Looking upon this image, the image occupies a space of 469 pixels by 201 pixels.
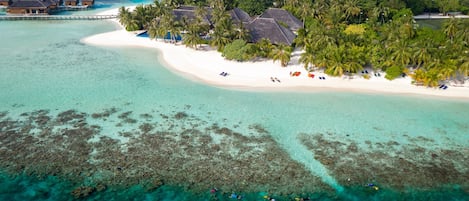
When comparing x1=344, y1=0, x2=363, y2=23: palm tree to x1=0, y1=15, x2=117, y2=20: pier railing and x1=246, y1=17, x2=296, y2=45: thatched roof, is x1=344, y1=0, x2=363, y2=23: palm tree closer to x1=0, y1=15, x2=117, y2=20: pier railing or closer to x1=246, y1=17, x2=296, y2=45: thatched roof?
x1=246, y1=17, x2=296, y2=45: thatched roof

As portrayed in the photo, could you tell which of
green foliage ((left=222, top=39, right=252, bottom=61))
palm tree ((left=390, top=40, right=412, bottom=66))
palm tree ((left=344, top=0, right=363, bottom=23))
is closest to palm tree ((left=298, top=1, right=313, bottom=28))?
palm tree ((left=344, top=0, right=363, bottom=23))

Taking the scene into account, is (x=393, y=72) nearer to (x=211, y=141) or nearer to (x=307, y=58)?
(x=307, y=58)

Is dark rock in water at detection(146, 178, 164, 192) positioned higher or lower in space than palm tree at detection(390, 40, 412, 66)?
lower

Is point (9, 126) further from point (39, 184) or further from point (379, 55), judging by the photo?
point (379, 55)

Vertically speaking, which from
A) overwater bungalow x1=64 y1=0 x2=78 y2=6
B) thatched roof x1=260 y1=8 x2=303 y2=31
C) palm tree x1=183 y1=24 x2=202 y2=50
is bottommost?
palm tree x1=183 y1=24 x2=202 y2=50

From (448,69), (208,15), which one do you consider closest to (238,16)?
(208,15)

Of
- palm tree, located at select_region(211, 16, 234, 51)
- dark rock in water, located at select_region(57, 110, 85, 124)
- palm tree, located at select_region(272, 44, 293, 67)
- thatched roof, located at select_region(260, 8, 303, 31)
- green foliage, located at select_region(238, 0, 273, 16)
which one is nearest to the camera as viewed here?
dark rock in water, located at select_region(57, 110, 85, 124)

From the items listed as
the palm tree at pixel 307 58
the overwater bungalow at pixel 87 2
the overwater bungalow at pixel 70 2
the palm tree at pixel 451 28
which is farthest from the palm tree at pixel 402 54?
the overwater bungalow at pixel 70 2

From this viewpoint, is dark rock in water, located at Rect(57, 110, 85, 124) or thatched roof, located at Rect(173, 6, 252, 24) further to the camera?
thatched roof, located at Rect(173, 6, 252, 24)
